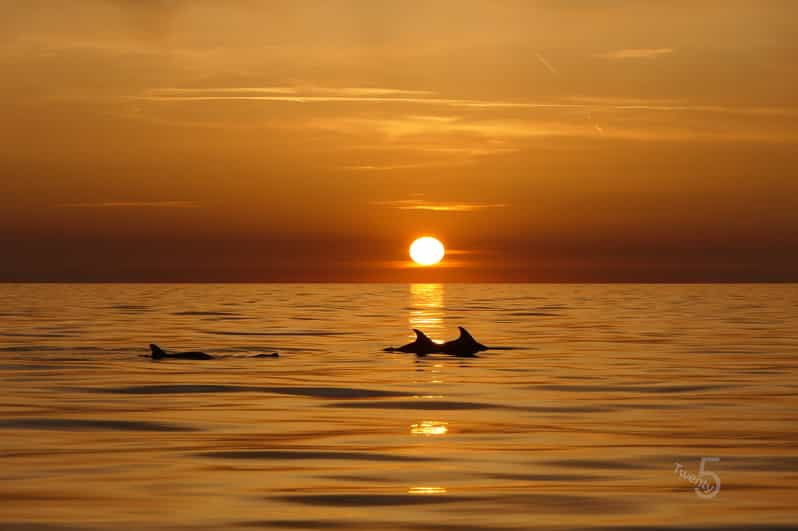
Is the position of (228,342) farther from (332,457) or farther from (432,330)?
(332,457)

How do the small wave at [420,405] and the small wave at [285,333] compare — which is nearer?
the small wave at [420,405]

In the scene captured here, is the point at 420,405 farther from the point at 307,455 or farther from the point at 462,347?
the point at 462,347

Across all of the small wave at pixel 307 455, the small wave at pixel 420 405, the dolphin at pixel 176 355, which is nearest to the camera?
the small wave at pixel 307 455

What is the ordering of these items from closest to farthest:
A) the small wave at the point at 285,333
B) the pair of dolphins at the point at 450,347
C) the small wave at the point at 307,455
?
the small wave at the point at 307,455, the pair of dolphins at the point at 450,347, the small wave at the point at 285,333

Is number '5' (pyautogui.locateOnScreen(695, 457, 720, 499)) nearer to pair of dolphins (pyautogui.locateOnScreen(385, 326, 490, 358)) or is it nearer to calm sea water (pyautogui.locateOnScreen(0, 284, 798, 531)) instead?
calm sea water (pyautogui.locateOnScreen(0, 284, 798, 531))

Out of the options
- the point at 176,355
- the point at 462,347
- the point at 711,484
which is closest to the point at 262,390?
the point at 176,355

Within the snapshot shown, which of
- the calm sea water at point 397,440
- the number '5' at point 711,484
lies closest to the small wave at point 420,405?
the calm sea water at point 397,440

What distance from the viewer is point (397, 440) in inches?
781

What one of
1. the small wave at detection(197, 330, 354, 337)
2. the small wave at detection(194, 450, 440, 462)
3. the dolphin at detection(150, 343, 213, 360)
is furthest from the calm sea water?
the small wave at detection(197, 330, 354, 337)

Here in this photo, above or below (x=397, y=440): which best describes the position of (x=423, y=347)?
above

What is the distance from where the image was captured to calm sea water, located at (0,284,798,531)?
14.0 m

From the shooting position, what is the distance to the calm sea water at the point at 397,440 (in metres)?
14.0

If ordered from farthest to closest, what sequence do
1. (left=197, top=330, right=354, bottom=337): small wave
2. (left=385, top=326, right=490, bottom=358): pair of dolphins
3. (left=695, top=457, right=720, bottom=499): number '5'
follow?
1. (left=197, top=330, right=354, bottom=337): small wave
2. (left=385, top=326, right=490, bottom=358): pair of dolphins
3. (left=695, top=457, right=720, bottom=499): number '5'

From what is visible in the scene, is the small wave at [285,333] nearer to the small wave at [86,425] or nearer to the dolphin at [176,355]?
the dolphin at [176,355]
